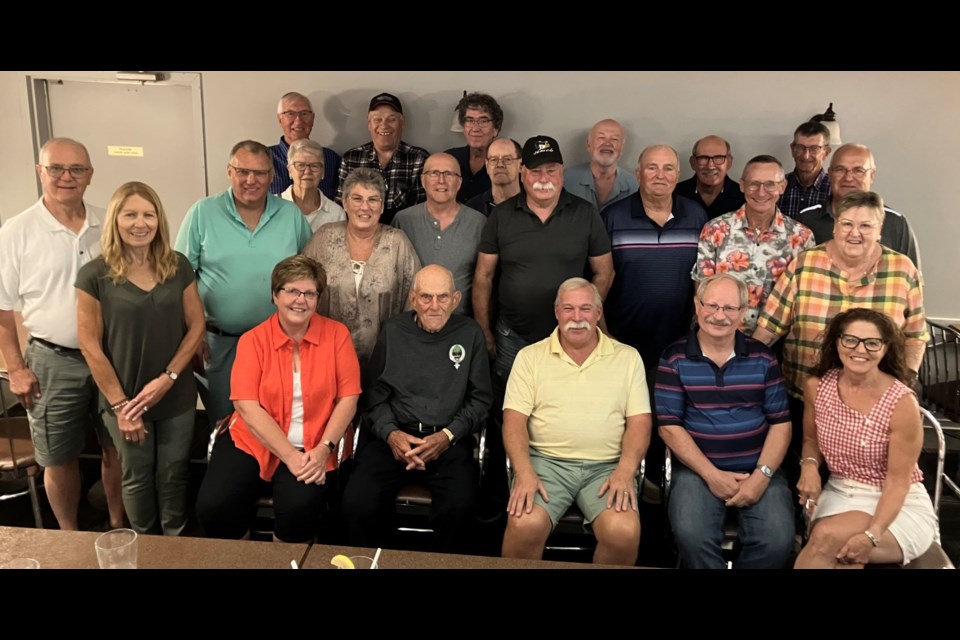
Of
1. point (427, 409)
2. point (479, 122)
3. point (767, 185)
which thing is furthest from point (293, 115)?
point (767, 185)

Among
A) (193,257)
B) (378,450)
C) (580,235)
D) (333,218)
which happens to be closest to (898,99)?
(580,235)

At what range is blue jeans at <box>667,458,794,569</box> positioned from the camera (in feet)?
9.11

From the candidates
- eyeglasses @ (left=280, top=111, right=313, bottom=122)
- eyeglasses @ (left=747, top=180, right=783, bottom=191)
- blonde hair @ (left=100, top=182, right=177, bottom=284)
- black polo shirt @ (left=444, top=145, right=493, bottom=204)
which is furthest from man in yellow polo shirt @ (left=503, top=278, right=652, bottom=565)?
eyeglasses @ (left=280, top=111, right=313, bottom=122)

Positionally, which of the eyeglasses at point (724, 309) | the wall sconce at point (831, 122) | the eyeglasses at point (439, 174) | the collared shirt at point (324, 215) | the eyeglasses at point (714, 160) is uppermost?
the wall sconce at point (831, 122)

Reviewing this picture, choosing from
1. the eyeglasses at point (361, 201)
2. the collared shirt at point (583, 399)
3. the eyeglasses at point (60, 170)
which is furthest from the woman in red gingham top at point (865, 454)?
the eyeglasses at point (60, 170)

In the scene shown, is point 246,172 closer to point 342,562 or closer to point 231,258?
point 231,258

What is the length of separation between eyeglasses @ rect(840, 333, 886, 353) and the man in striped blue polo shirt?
31 cm

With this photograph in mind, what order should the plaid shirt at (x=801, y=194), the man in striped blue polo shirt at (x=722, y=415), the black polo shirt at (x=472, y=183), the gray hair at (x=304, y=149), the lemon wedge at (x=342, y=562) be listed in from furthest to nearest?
the black polo shirt at (x=472, y=183) → the plaid shirt at (x=801, y=194) → the gray hair at (x=304, y=149) → the man in striped blue polo shirt at (x=722, y=415) → the lemon wedge at (x=342, y=562)

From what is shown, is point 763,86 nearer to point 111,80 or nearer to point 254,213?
point 254,213

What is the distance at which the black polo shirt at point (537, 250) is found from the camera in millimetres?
3473

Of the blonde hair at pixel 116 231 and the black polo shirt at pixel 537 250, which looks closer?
the blonde hair at pixel 116 231

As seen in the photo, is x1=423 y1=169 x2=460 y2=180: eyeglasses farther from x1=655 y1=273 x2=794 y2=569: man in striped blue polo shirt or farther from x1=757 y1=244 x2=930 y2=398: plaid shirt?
x1=757 y1=244 x2=930 y2=398: plaid shirt

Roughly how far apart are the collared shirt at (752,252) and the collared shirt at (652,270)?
0.11 m

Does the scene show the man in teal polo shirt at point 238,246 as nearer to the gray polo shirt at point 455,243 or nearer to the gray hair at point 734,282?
the gray polo shirt at point 455,243
